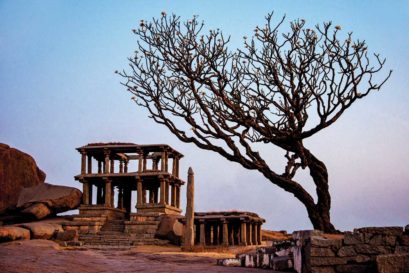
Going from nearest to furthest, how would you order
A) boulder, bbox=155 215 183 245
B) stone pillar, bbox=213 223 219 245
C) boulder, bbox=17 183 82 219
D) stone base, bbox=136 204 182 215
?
stone pillar, bbox=213 223 219 245 → boulder, bbox=155 215 183 245 → stone base, bbox=136 204 182 215 → boulder, bbox=17 183 82 219

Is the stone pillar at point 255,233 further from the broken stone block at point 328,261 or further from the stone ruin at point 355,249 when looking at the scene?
the broken stone block at point 328,261

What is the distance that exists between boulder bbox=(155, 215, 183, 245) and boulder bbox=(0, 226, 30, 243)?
774 cm

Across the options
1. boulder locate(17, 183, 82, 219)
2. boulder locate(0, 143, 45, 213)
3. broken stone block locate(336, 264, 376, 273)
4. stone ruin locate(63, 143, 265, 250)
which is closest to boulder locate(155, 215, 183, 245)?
stone ruin locate(63, 143, 265, 250)

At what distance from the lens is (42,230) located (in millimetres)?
34594

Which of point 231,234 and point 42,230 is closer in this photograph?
point 231,234

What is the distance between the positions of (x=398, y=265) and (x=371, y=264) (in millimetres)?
806

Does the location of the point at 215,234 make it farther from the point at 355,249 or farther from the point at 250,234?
the point at 355,249

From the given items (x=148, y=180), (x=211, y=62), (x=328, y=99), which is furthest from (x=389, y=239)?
(x=148, y=180)

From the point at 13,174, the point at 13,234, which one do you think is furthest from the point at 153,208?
the point at 13,174

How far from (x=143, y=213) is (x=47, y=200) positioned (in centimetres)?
806

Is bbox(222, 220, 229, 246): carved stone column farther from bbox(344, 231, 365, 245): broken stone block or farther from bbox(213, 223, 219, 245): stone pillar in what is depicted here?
bbox(344, 231, 365, 245): broken stone block

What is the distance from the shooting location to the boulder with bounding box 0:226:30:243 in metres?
30.6

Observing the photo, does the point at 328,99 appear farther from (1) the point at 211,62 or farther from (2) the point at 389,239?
(2) the point at 389,239

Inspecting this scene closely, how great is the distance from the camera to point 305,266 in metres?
12.6
